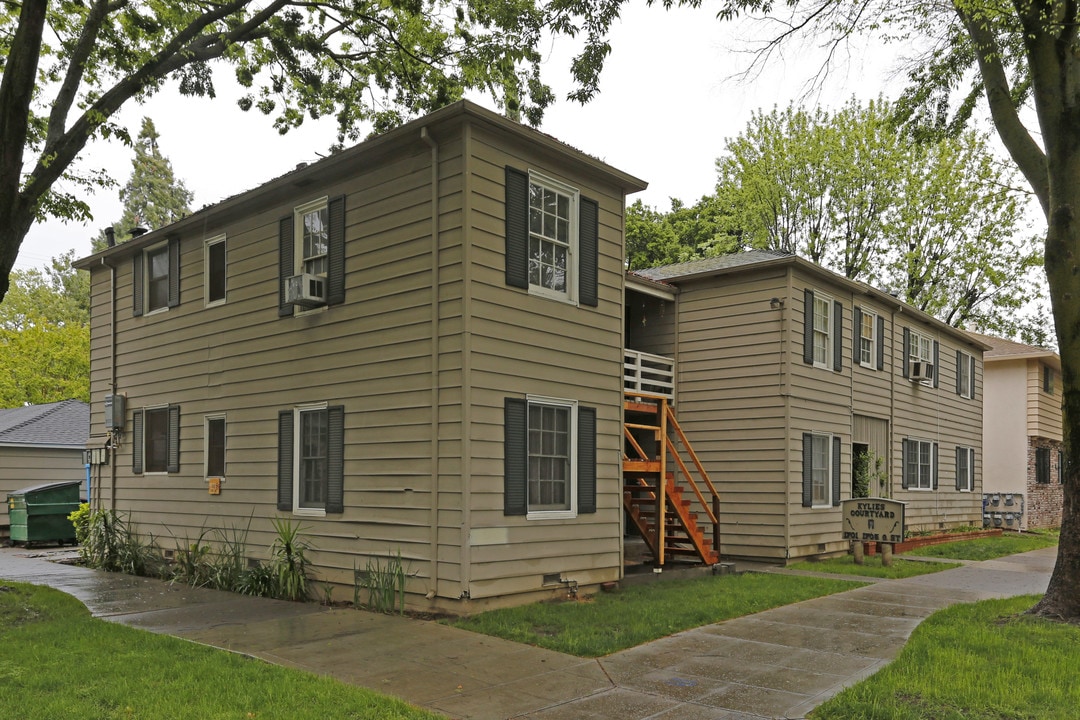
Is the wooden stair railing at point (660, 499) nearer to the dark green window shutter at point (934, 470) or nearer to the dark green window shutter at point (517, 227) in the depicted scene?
the dark green window shutter at point (517, 227)

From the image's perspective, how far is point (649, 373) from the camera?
56.6ft

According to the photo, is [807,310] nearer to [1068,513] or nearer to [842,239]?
[1068,513]

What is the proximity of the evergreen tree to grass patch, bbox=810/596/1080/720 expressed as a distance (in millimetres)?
52514

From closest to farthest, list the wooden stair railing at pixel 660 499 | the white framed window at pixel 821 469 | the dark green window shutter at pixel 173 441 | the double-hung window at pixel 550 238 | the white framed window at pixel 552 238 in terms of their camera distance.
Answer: the double-hung window at pixel 550 238
the white framed window at pixel 552 238
the wooden stair railing at pixel 660 499
the dark green window shutter at pixel 173 441
the white framed window at pixel 821 469

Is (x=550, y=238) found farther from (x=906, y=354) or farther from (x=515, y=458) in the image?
(x=906, y=354)

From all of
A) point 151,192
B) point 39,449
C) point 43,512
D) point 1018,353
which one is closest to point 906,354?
point 1018,353

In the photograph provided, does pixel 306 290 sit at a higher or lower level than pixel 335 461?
higher

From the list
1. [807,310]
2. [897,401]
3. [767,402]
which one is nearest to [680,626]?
[767,402]

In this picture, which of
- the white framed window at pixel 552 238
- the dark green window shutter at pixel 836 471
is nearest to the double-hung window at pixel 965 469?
the dark green window shutter at pixel 836 471

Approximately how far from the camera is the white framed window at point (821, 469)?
17.0 m

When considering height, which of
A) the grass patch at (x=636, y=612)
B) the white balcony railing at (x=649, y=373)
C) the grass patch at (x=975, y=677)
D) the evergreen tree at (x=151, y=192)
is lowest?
the grass patch at (x=636, y=612)

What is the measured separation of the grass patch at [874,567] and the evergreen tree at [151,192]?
4752 centimetres

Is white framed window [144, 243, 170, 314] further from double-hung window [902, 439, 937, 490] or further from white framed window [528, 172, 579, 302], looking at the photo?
double-hung window [902, 439, 937, 490]

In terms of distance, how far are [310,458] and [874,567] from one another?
1025cm
